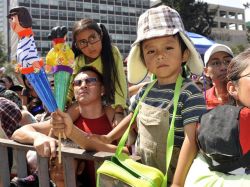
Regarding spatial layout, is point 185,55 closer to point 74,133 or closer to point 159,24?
point 159,24

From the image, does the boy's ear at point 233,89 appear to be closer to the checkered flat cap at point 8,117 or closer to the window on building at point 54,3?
the checkered flat cap at point 8,117

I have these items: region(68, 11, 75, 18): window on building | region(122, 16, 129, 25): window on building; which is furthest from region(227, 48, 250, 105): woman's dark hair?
region(122, 16, 129, 25): window on building

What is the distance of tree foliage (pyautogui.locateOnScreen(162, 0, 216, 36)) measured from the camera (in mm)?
38781

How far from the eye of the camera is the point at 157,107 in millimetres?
1812

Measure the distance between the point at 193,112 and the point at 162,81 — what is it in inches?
12.1

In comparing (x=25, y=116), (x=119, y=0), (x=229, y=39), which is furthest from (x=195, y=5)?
(x=119, y=0)

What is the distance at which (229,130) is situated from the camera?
139 centimetres

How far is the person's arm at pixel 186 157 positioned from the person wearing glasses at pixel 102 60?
1.02 metres

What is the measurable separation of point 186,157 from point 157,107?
30cm

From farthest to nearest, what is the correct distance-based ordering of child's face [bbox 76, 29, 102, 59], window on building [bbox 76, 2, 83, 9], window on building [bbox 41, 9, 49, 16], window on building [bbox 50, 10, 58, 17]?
window on building [bbox 76, 2, 83, 9] → window on building [bbox 50, 10, 58, 17] → window on building [bbox 41, 9, 49, 16] → child's face [bbox 76, 29, 102, 59]

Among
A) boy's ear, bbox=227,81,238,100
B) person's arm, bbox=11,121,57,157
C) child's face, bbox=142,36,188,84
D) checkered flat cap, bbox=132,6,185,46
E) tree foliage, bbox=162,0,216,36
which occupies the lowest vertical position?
person's arm, bbox=11,121,57,157

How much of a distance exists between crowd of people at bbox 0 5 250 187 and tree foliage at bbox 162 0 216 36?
36.9 m

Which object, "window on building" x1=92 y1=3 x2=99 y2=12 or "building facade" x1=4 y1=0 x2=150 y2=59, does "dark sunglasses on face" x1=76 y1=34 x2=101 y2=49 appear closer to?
"building facade" x1=4 y1=0 x2=150 y2=59

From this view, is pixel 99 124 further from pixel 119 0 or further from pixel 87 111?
pixel 119 0
